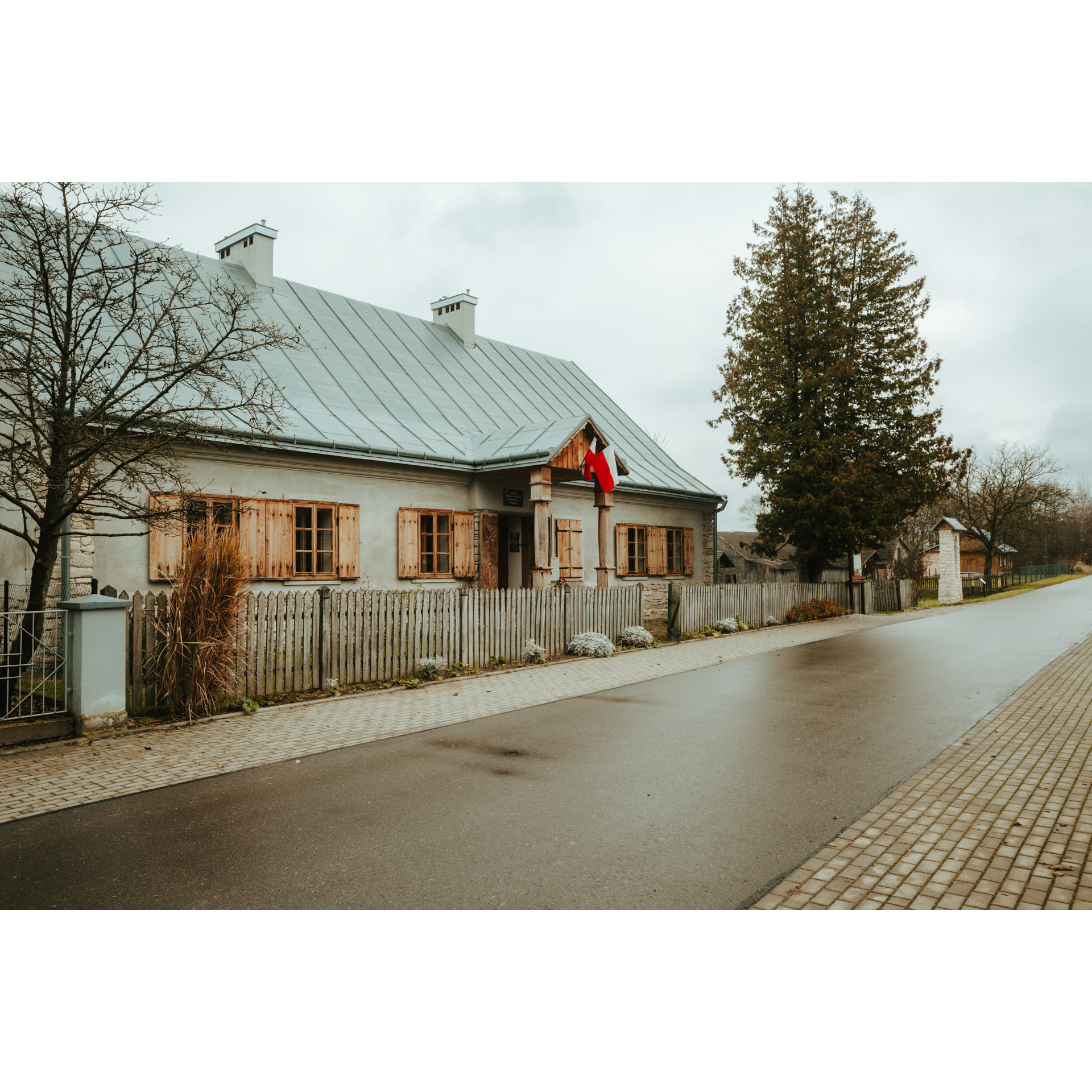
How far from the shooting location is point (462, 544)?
1630 cm

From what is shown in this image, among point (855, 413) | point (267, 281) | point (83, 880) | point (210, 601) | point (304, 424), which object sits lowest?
point (83, 880)

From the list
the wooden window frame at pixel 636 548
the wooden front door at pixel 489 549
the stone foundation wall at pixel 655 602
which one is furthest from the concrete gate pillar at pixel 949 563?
the wooden front door at pixel 489 549

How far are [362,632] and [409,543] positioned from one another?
16.6 feet

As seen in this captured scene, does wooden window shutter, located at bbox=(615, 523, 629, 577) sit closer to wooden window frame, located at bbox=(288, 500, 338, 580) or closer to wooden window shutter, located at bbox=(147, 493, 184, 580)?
Result: wooden window frame, located at bbox=(288, 500, 338, 580)

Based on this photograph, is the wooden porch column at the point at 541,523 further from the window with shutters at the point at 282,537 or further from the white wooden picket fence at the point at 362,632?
the window with shutters at the point at 282,537

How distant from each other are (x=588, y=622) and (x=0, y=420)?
9.30 meters

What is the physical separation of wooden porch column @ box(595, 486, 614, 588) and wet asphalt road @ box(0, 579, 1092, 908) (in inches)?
263

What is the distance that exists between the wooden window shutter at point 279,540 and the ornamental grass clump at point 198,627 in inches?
184

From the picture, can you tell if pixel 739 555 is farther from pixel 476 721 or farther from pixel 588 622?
pixel 476 721

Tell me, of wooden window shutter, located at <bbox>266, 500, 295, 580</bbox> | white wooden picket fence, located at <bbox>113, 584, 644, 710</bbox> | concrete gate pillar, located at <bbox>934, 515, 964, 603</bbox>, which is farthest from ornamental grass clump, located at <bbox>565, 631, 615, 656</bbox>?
concrete gate pillar, located at <bbox>934, 515, 964, 603</bbox>

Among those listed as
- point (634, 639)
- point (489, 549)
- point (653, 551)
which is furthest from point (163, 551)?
point (653, 551)

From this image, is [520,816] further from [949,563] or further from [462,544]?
[949,563]

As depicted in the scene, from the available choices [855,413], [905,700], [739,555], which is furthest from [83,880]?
[739,555]

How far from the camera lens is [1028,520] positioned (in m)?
48.7
